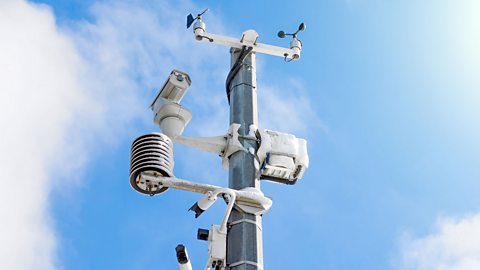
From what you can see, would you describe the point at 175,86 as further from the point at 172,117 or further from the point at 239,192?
the point at 239,192

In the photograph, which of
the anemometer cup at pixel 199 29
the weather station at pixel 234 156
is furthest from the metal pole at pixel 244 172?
the anemometer cup at pixel 199 29

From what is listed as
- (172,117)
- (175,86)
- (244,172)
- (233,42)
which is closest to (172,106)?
(172,117)

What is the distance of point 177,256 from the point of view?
20.5 ft

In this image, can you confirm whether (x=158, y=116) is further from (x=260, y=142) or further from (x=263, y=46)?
(x=263, y=46)

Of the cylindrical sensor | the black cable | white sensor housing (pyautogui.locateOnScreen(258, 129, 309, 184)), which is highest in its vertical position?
the black cable

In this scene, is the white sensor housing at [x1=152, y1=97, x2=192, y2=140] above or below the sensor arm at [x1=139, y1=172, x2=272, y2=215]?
above

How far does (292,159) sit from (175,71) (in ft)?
5.31

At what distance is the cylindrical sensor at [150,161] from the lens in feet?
21.2

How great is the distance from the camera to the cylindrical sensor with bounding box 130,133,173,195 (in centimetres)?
646

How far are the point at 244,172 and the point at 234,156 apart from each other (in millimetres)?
340

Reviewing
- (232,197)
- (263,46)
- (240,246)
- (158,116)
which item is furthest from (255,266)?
(263,46)

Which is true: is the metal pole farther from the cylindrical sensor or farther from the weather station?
the cylindrical sensor

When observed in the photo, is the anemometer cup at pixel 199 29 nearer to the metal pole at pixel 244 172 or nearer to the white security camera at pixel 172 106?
the metal pole at pixel 244 172

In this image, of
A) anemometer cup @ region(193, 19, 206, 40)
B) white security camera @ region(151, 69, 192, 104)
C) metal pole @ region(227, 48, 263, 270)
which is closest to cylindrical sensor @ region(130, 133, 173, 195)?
metal pole @ region(227, 48, 263, 270)
